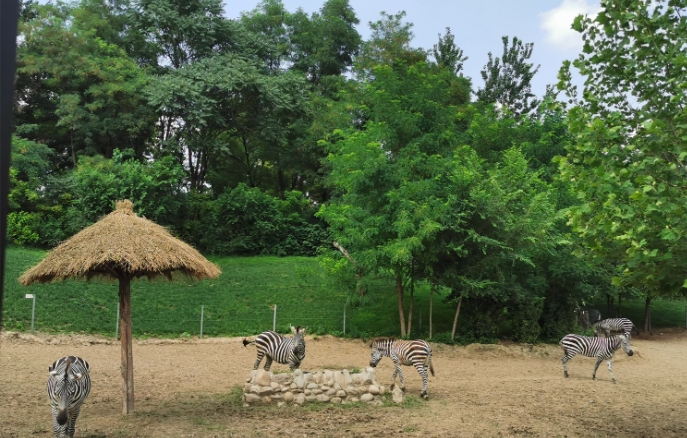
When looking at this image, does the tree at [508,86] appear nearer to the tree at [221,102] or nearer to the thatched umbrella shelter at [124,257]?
the tree at [221,102]

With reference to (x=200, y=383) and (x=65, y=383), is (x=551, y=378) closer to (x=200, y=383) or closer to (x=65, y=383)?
(x=200, y=383)

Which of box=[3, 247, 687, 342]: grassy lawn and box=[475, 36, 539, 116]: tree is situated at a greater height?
box=[475, 36, 539, 116]: tree

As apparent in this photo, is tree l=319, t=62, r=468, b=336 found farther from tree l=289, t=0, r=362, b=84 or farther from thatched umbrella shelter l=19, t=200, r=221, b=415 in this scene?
tree l=289, t=0, r=362, b=84

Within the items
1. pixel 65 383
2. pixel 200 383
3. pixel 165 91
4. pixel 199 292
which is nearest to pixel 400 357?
pixel 200 383

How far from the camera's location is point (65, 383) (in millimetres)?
7238

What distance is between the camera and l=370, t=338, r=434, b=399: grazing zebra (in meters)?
10.9

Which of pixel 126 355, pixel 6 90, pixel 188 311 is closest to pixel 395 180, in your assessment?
pixel 188 311

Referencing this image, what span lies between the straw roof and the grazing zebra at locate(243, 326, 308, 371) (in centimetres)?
300

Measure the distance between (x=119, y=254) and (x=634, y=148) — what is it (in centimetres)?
723

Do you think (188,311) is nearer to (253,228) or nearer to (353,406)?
(353,406)

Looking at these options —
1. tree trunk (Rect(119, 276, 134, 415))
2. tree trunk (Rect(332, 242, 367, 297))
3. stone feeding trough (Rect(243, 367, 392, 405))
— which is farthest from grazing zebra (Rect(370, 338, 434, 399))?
tree trunk (Rect(332, 242, 367, 297))

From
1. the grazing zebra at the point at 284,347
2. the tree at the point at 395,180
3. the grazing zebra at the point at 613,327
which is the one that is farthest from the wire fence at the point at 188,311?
the grazing zebra at the point at 613,327

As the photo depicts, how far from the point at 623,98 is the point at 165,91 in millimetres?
24795

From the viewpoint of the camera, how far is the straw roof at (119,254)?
8.34 meters
